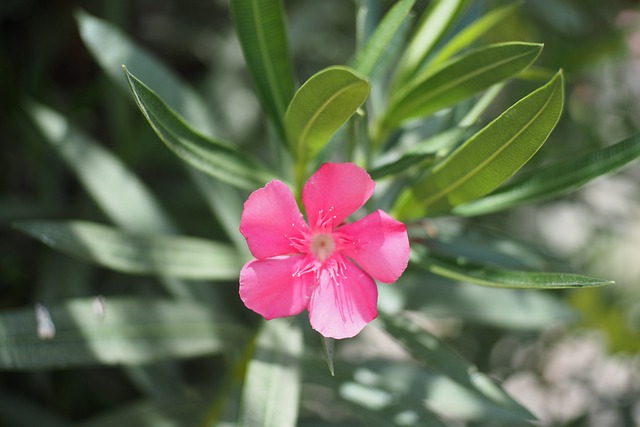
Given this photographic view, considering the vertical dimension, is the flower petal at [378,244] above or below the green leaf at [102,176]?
below

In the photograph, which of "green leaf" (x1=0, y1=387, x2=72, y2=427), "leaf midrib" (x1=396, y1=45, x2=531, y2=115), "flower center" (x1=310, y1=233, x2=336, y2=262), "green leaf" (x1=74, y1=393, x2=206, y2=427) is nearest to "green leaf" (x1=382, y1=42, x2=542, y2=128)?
"leaf midrib" (x1=396, y1=45, x2=531, y2=115)

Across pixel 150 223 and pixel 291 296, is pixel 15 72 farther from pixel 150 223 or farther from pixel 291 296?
pixel 291 296

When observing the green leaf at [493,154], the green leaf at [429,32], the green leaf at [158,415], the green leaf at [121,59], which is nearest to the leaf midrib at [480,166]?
the green leaf at [493,154]

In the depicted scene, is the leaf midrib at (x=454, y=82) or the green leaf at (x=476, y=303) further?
the green leaf at (x=476, y=303)

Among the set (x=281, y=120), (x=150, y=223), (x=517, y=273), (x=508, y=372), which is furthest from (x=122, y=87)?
(x=508, y=372)

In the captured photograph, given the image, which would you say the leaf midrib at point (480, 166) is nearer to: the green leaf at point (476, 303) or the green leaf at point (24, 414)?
the green leaf at point (476, 303)

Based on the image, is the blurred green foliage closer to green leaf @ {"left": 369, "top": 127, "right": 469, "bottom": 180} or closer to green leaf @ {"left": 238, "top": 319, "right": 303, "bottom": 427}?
green leaf @ {"left": 238, "top": 319, "right": 303, "bottom": 427}

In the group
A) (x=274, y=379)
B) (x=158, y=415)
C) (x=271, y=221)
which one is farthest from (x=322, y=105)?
(x=158, y=415)
